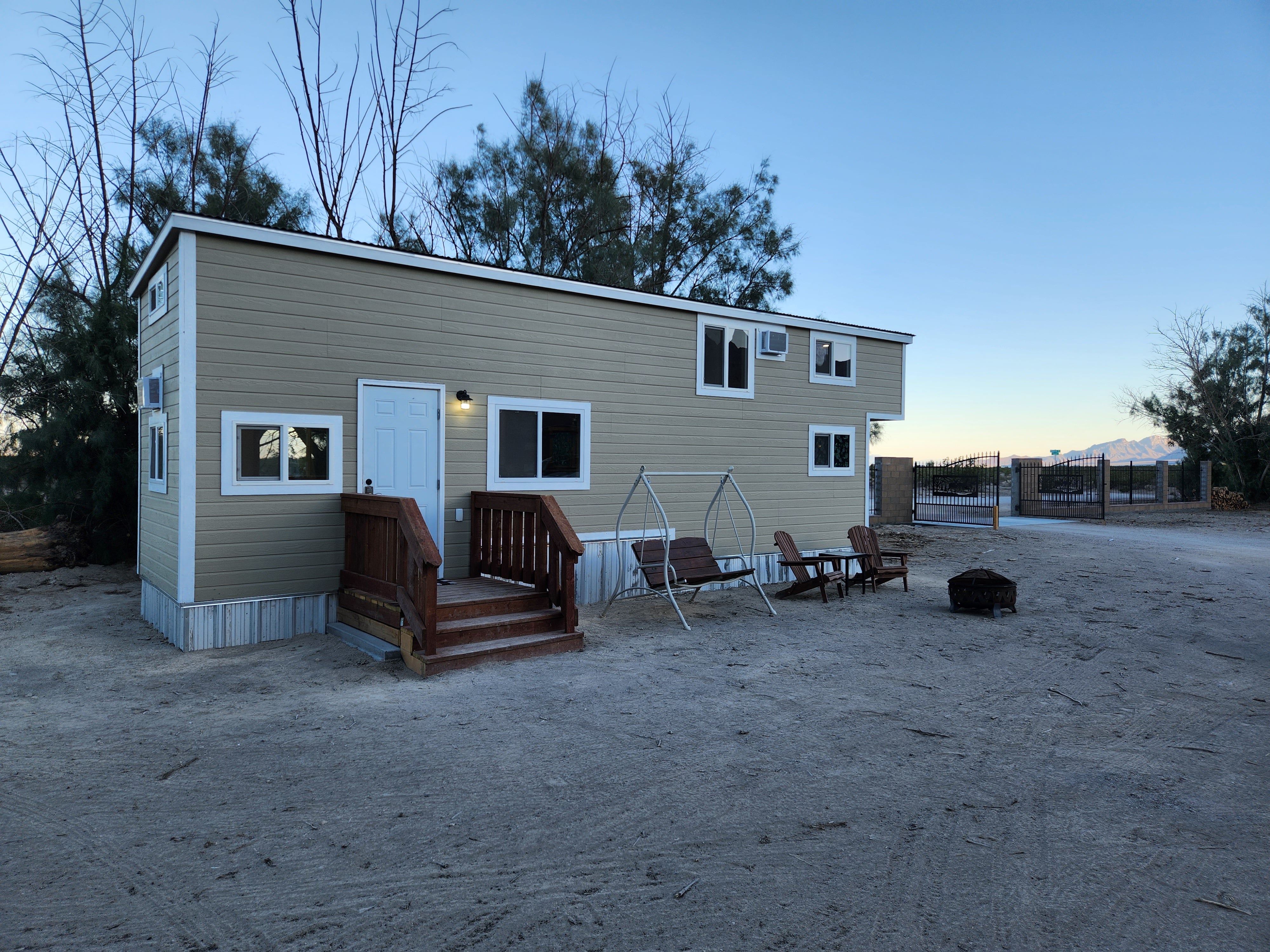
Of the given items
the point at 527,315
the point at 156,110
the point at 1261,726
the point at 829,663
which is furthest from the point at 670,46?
the point at 1261,726

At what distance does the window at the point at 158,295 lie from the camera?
7.20 meters

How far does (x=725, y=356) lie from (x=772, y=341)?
0.73 meters

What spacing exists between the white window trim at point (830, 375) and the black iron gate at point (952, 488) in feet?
31.2

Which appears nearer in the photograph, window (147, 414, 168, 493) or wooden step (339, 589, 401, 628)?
wooden step (339, 589, 401, 628)

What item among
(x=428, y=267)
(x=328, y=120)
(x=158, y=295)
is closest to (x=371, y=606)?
(x=428, y=267)

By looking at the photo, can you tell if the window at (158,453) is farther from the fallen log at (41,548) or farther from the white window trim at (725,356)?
the white window trim at (725,356)

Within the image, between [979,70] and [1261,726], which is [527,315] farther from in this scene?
[979,70]

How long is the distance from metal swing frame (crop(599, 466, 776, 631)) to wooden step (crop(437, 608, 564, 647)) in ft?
4.54

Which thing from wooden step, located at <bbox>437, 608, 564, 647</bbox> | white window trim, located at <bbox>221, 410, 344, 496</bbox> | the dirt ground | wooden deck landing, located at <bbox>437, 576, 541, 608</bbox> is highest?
white window trim, located at <bbox>221, 410, 344, 496</bbox>

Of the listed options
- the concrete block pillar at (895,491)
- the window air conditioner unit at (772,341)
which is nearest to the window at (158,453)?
the window air conditioner unit at (772,341)

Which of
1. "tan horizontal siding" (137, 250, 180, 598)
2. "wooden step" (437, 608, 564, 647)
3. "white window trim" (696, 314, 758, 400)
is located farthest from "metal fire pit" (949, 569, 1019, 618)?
"tan horizontal siding" (137, 250, 180, 598)

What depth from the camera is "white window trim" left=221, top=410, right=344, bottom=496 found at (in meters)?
6.54

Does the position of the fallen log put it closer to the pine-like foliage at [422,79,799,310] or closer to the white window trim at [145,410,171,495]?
the white window trim at [145,410,171,495]

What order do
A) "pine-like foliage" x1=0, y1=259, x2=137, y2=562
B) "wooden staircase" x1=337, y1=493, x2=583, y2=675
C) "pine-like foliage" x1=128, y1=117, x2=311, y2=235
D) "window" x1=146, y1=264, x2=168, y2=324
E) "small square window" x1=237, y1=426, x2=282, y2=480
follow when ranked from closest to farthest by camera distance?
1. "wooden staircase" x1=337, y1=493, x2=583, y2=675
2. "small square window" x1=237, y1=426, x2=282, y2=480
3. "window" x1=146, y1=264, x2=168, y2=324
4. "pine-like foliage" x1=0, y1=259, x2=137, y2=562
5. "pine-like foliage" x1=128, y1=117, x2=311, y2=235
